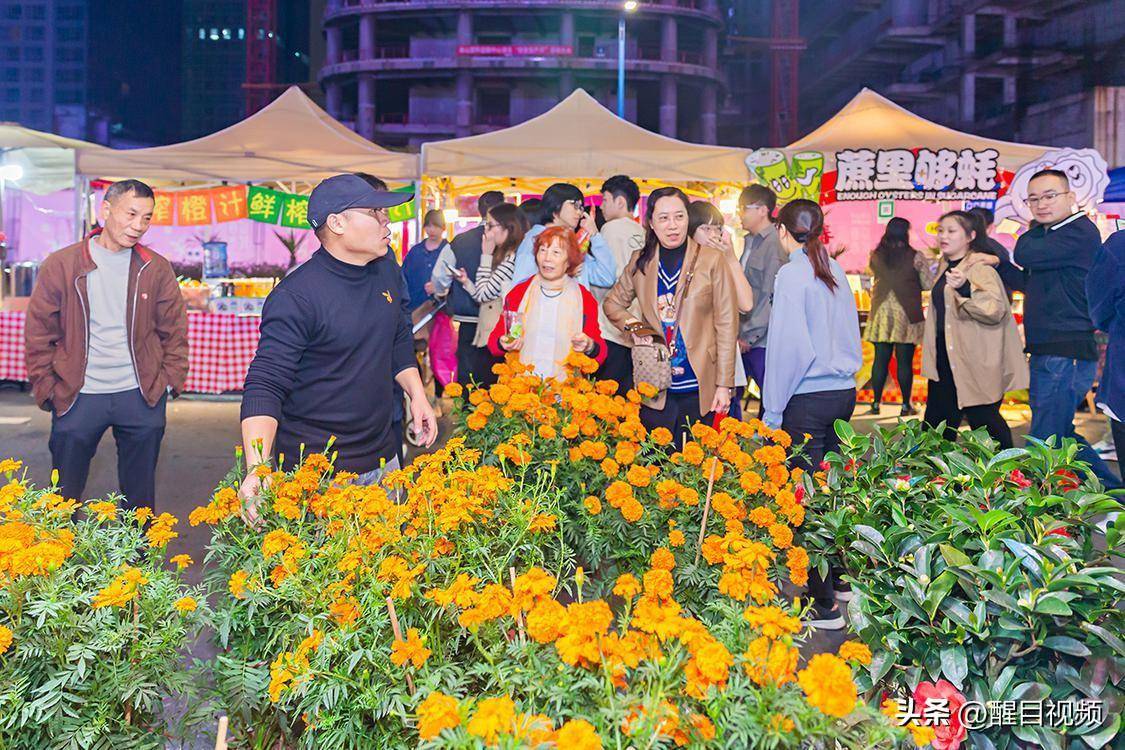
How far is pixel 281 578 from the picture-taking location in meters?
2.13

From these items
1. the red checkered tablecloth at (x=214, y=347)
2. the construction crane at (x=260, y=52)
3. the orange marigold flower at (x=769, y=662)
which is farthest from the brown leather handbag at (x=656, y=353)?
the construction crane at (x=260, y=52)

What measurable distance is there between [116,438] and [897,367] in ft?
26.6

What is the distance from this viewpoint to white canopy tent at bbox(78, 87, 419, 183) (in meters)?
10.3

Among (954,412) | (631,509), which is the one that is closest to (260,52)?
(954,412)

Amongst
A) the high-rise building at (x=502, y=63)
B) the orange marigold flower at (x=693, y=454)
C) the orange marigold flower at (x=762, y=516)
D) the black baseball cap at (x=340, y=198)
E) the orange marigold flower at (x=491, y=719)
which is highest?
the high-rise building at (x=502, y=63)

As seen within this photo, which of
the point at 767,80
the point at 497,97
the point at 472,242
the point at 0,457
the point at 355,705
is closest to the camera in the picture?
the point at 355,705

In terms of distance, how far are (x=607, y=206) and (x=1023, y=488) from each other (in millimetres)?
3785

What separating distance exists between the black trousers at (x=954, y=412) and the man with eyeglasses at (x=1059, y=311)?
38cm

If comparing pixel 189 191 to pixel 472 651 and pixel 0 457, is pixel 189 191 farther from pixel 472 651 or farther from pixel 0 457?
pixel 472 651

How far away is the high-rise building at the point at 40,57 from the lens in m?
82.6

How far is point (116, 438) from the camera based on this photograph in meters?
4.14

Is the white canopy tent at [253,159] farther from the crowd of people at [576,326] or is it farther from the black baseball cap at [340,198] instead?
the black baseball cap at [340,198]

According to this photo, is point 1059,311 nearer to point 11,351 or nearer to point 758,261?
point 758,261

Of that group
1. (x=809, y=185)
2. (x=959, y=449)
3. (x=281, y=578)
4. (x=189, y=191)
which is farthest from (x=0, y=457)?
(x=809, y=185)
